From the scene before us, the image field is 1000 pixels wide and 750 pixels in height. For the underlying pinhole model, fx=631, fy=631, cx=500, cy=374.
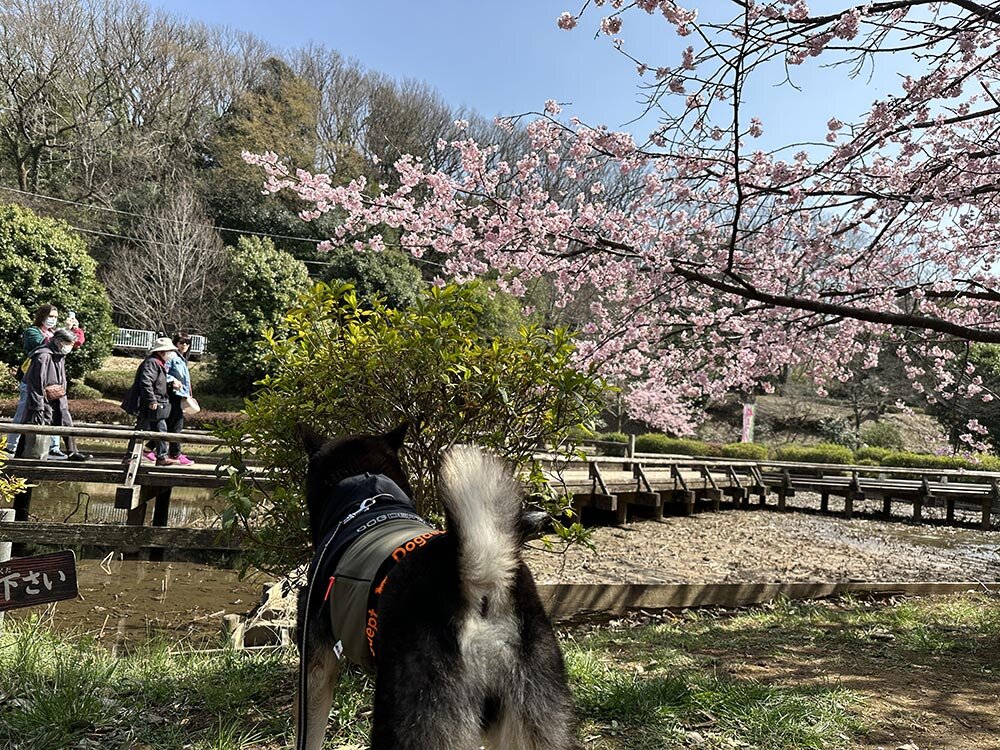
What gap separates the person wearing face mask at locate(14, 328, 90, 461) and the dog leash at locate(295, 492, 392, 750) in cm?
760

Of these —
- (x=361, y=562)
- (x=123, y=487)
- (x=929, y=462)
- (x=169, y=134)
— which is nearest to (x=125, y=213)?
(x=169, y=134)

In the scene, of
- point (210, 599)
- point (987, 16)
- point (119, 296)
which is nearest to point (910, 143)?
point (987, 16)

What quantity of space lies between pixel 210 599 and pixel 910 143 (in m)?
8.52

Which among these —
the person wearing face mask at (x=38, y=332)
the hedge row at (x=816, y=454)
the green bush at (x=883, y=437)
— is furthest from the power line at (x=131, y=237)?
the green bush at (x=883, y=437)

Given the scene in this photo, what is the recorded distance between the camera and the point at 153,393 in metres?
9.47

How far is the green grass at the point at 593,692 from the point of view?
9.27ft

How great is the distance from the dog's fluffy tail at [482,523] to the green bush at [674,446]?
22983 millimetres

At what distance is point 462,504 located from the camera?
1.74m

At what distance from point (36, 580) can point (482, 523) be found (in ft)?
8.07

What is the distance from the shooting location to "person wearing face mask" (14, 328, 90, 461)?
26.6 ft

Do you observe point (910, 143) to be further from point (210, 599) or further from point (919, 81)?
point (210, 599)

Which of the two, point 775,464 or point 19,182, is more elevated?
point 19,182

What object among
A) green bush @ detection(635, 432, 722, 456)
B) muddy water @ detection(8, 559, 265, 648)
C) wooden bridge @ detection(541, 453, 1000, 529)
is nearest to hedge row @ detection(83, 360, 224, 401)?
wooden bridge @ detection(541, 453, 1000, 529)

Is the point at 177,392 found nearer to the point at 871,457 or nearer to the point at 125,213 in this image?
the point at 871,457
